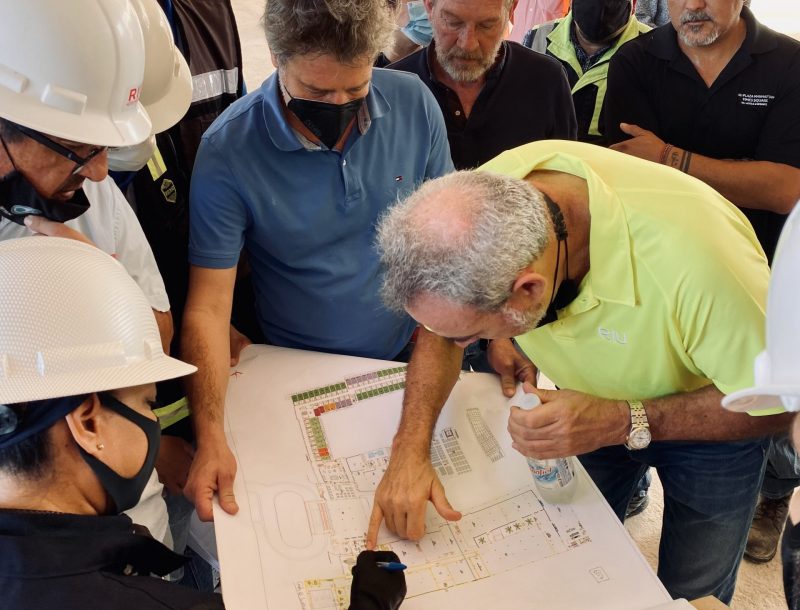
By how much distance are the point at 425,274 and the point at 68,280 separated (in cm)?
62

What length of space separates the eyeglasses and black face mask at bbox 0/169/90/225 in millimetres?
75

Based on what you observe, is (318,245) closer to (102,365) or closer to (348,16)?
(348,16)

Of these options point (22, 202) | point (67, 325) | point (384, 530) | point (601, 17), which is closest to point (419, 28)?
point (601, 17)

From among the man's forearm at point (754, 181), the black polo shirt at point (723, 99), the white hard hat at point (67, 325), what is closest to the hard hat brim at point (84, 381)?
the white hard hat at point (67, 325)

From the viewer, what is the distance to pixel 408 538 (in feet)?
4.88

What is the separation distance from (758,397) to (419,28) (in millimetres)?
2357

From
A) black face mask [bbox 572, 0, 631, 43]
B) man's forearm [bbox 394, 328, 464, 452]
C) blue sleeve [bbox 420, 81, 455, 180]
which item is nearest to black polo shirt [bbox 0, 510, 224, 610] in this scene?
man's forearm [bbox 394, 328, 464, 452]

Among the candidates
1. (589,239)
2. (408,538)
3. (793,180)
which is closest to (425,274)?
(589,239)

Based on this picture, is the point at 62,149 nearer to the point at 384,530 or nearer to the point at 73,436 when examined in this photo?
the point at 73,436

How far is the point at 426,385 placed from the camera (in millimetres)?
1724

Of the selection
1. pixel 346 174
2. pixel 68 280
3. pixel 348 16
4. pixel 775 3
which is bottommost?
pixel 775 3

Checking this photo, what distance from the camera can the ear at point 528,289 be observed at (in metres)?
1.35

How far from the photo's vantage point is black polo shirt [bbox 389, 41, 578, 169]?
8.00ft

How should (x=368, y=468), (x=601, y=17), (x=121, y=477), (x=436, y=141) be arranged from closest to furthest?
(x=121, y=477), (x=368, y=468), (x=436, y=141), (x=601, y=17)
